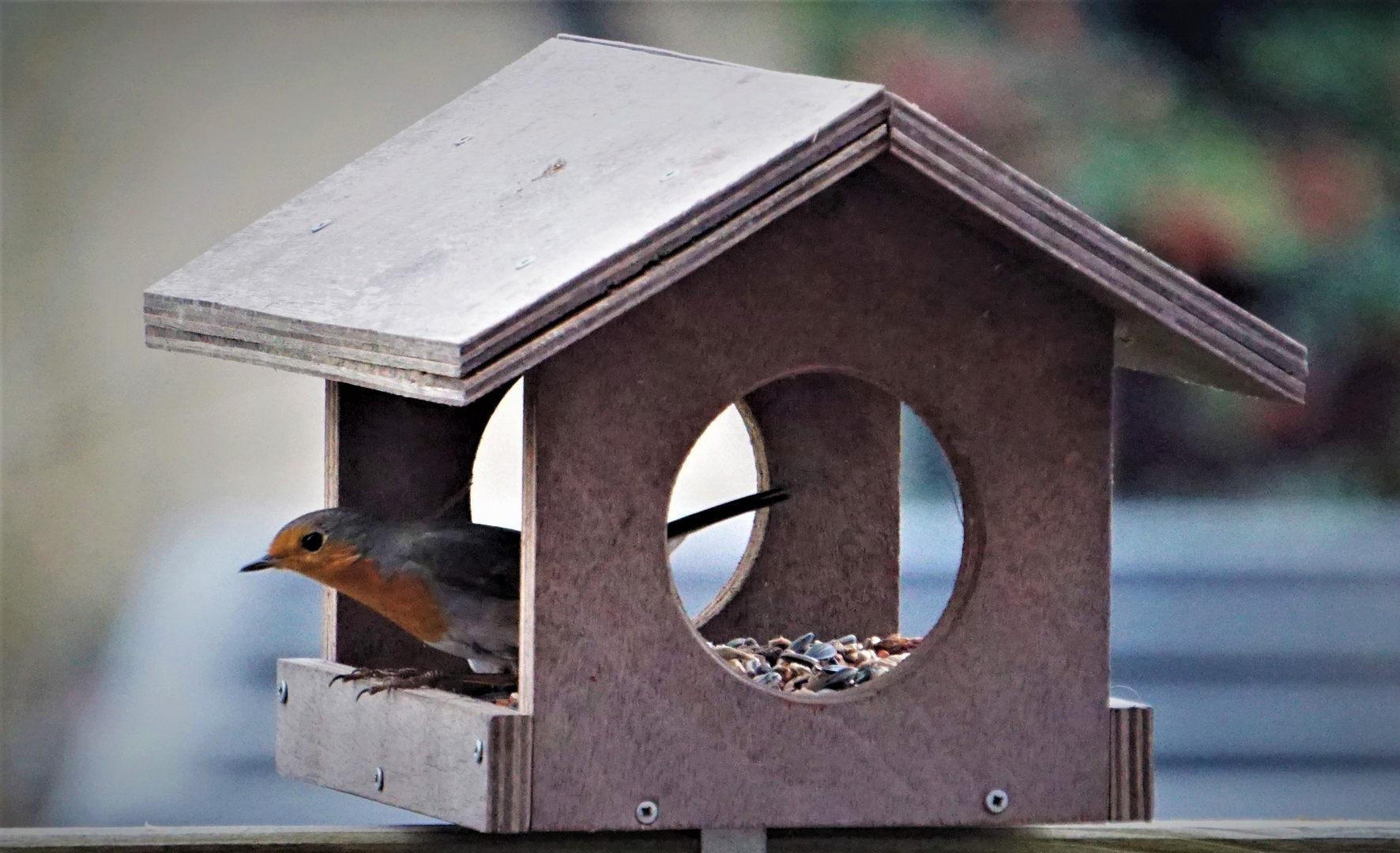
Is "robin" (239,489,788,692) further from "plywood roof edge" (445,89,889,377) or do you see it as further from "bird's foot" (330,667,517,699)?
"plywood roof edge" (445,89,889,377)

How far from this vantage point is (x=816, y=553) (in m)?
2.91

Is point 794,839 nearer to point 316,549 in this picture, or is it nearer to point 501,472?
point 316,549

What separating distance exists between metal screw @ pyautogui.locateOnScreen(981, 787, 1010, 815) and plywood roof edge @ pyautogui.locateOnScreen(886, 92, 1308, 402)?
0.53m

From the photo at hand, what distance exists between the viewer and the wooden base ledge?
2197mm

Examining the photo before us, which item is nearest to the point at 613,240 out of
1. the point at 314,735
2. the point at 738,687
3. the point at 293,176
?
the point at 738,687

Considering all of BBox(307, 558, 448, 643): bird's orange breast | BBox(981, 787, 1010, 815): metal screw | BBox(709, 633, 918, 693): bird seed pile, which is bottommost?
BBox(981, 787, 1010, 815): metal screw

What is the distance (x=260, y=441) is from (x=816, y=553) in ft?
12.7

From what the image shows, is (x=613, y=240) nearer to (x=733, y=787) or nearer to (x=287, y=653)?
(x=733, y=787)

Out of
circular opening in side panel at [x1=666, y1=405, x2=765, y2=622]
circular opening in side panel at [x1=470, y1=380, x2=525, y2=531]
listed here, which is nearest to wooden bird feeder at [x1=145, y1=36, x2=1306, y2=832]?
circular opening in side panel at [x1=666, y1=405, x2=765, y2=622]

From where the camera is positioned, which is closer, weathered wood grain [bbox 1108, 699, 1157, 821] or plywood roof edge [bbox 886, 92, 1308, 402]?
plywood roof edge [bbox 886, 92, 1308, 402]

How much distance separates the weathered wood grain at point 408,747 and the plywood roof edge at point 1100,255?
2.34ft

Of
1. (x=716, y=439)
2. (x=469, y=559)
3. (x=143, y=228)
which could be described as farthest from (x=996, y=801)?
(x=143, y=228)

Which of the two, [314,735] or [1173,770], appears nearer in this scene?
[314,735]

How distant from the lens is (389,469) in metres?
2.72
